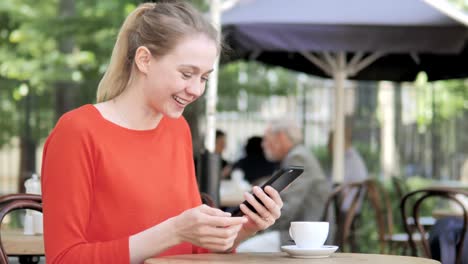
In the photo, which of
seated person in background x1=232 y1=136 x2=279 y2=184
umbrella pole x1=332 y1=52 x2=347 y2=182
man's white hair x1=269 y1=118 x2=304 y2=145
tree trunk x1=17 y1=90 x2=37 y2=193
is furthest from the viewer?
tree trunk x1=17 y1=90 x2=37 y2=193

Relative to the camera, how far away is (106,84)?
3.47 meters

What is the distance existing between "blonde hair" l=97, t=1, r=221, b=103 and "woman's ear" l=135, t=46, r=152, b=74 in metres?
0.02

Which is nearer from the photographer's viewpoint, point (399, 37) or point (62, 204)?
point (62, 204)

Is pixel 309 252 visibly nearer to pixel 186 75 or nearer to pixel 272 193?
pixel 272 193

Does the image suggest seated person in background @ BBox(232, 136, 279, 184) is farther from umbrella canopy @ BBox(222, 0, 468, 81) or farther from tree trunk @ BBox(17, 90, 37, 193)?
tree trunk @ BBox(17, 90, 37, 193)

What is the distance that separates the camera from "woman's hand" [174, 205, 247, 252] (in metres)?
2.98

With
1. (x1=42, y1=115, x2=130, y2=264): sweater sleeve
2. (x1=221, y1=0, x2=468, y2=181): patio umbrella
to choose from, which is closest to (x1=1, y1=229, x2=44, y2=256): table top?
(x1=42, y1=115, x2=130, y2=264): sweater sleeve

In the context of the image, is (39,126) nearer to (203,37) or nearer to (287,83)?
(287,83)

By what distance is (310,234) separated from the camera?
3.38m

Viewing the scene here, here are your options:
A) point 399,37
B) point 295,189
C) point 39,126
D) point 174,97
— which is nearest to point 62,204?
point 174,97

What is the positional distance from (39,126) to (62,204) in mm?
13389

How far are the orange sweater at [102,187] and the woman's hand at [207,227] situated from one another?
0.20 meters

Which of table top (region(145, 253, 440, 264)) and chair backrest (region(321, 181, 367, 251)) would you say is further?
chair backrest (region(321, 181, 367, 251))

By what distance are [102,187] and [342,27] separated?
627cm
